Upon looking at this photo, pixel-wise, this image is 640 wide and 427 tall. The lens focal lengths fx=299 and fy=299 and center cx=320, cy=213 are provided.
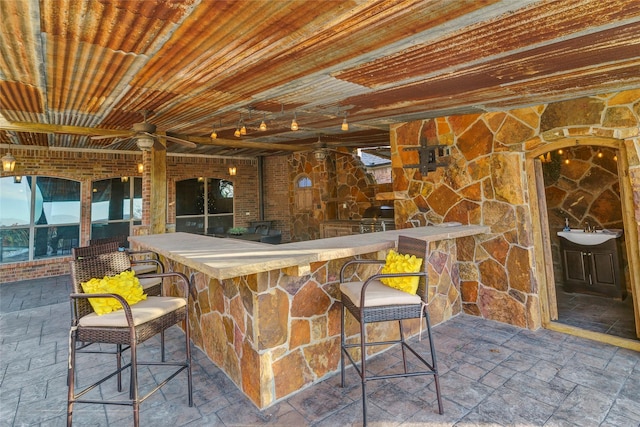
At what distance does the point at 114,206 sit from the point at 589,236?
975cm

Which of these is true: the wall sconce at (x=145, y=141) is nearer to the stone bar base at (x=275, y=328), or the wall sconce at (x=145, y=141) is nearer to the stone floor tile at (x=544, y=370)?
the stone bar base at (x=275, y=328)

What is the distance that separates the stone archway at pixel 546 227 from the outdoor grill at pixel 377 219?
2820mm

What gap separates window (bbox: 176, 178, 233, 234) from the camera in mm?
8758

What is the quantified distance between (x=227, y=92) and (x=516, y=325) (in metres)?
4.15

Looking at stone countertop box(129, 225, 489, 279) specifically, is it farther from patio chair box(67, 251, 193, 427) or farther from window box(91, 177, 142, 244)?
window box(91, 177, 142, 244)

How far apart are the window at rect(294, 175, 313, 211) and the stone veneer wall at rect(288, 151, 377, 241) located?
13cm

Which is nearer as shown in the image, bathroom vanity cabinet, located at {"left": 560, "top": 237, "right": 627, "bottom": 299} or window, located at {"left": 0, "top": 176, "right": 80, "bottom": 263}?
bathroom vanity cabinet, located at {"left": 560, "top": 237, "right": 627, "bottom": 299}

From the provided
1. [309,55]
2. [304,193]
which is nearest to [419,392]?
[309,55]

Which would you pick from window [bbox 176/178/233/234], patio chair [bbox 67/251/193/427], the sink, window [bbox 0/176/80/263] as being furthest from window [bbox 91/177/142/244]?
the sink

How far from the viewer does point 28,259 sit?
654cm

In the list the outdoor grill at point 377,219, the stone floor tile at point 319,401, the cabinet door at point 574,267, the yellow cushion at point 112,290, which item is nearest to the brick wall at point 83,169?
A: the yellow cushion at point 112,290

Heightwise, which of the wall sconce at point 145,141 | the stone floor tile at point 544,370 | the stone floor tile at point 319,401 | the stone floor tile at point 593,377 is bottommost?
the stone floor tile at point 593,377

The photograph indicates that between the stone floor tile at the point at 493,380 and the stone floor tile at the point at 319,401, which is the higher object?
the stone floor tile at the point at 319,401

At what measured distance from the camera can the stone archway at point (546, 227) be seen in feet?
9.55
